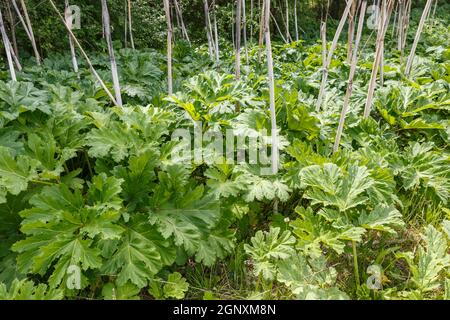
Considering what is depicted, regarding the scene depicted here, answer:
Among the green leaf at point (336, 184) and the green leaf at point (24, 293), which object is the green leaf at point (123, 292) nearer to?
the green leaf at point (24, 293)

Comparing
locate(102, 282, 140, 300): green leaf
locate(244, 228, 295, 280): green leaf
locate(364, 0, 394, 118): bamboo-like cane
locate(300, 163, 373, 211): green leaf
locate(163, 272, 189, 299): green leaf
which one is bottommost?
locate(163, 272, 189, 299): green leaf

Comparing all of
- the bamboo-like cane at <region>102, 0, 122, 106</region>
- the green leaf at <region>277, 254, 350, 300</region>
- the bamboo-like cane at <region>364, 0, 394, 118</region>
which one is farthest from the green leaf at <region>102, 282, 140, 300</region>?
the bamboo-like cane at <region>364, 0, 394, 118</region>

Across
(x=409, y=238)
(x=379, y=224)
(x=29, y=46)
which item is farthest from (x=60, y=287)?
(x=29, y=46)

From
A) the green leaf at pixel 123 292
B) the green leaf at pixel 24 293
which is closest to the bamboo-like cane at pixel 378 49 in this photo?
the green leaf at pixel 123 292

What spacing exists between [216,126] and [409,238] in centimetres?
132

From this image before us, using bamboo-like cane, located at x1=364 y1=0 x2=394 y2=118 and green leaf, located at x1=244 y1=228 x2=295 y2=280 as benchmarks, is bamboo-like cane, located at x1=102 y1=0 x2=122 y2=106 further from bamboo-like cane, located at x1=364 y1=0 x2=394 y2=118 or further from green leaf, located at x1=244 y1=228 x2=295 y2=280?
bamboo-like cane, located at x1=364 y1=0 x2=394 y2=118

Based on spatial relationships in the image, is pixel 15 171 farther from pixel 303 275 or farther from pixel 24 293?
pixel 303 275

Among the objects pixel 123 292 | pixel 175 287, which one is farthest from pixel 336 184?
pixel 123 292

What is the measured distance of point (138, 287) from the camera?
1.67 m

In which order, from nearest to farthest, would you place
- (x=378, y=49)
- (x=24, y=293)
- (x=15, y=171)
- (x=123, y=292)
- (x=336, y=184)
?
(x=24, y=293) < (x=123, y=292) < (x=15, y=171) < (x=336, y=184) < (x=378, y=49)

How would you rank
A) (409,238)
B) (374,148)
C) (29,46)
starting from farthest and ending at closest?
(29,46) → (374,148) → (409,238)

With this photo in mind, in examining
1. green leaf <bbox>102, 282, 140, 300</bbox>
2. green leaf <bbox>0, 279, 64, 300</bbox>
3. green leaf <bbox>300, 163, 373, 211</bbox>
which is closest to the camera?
green leaf <bbox>0, 279, 64, 300</bbox>
